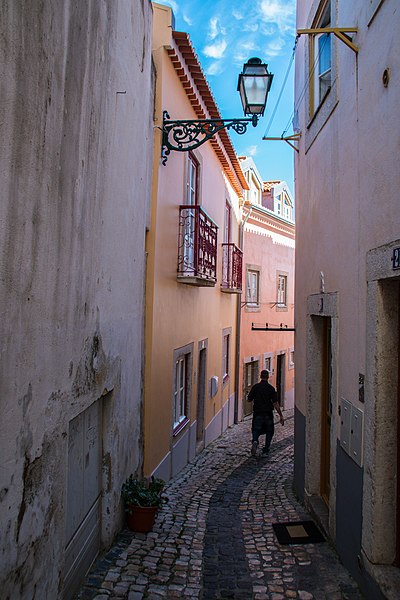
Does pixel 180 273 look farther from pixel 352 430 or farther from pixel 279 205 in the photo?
pixel 279 205

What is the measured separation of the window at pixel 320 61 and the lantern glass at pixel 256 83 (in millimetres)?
639

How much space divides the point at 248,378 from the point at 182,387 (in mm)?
8348

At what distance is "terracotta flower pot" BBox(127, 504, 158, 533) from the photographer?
17.9 feet

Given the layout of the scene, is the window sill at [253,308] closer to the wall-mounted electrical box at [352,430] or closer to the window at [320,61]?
the window at [320,61]

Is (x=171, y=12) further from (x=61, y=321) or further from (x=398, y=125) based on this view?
(x=61, y=321)

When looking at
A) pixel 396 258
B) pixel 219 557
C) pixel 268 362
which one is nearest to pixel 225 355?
pixel 268 362

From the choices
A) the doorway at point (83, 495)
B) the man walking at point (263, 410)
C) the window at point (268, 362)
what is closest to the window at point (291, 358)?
the window at point (268, 362)

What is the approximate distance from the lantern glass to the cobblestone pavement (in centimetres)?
487

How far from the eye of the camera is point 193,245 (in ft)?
27.2

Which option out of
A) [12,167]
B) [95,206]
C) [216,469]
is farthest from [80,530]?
[216,469]

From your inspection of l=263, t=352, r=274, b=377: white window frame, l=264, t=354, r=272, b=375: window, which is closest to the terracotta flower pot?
l=263, t=352, r=274, b=377: white window frame

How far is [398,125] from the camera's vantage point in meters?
3.52

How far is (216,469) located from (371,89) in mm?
6709

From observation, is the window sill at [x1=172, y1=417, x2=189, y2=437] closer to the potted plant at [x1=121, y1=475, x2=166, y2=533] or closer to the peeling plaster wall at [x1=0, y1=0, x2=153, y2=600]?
the potted plant at [x1=121, y1=475, x2=166, y2=533]
